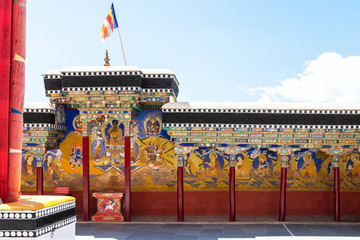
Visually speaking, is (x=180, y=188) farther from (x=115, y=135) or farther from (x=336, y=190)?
(x=336, y=190)

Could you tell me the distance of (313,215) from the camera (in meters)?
13.2

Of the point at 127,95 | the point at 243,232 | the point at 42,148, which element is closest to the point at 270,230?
the point at 243,232

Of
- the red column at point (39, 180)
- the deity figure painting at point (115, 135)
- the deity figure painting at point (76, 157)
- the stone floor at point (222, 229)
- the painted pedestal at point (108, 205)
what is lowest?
the stone floor at point (222, 229)

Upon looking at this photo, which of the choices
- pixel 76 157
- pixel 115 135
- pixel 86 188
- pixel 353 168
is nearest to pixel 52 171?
pixel 76 157

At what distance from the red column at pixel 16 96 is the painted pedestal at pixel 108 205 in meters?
6.70

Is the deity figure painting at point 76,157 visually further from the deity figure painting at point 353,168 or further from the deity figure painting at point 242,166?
the deity figure painting at point 353,168

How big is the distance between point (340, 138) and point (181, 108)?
5321mm

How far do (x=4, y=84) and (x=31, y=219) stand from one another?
208 centimetres

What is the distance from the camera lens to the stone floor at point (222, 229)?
10062mm

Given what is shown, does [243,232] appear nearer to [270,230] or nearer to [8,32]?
[270,230]

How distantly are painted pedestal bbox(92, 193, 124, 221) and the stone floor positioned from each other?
357 mm

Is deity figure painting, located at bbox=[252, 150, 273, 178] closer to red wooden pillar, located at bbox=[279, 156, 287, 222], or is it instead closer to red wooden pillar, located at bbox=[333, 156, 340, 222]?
red wooden pillar, located at bbox=[279, 156, 287, 222]

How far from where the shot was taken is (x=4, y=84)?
5645mm

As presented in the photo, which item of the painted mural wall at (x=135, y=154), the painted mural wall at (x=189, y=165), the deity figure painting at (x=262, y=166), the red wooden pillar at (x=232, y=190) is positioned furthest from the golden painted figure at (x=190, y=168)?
the deity figure painting at (x=262, y=166)
